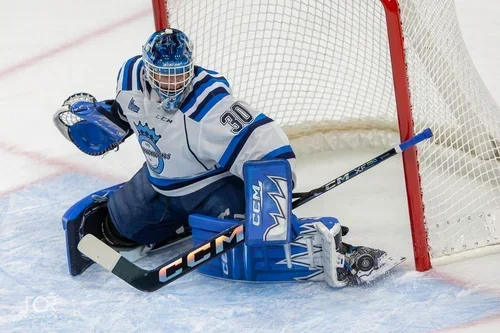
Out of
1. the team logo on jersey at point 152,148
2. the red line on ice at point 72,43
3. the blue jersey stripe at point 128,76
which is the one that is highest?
the red line on ice at point 72,43

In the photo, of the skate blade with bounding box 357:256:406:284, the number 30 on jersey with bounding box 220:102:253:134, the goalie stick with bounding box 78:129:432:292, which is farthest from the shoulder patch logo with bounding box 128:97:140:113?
the skate blade with bounding box 357:256:406:284

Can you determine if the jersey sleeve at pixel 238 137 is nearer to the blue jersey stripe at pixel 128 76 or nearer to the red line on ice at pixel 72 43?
the blue jersey stripe at pixel 128 76

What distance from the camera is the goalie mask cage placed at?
278 centimetres

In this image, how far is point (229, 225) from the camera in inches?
108

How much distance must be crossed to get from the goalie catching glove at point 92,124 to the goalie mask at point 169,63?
0.36 meters

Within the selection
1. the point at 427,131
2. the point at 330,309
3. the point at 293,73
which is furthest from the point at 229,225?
the point at 293,73

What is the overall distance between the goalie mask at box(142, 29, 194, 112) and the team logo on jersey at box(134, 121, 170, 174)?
0.47 feet

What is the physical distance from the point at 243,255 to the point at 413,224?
47 cm

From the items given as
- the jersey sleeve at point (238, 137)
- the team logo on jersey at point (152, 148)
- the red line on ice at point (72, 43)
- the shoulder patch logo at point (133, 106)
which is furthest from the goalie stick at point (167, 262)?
the red line on ice at point (72, 43)

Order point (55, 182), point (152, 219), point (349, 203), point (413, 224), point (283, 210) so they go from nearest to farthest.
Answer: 1. point (283, 210)
2. point (413, 224)
3. point (152, 219)
4. point (349, 203)
5. point (55, 182)

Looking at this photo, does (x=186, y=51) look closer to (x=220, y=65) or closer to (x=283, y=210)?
(x=283, y=210)

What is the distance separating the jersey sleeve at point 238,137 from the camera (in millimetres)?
2682

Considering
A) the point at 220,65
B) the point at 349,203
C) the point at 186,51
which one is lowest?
the point at 349,203

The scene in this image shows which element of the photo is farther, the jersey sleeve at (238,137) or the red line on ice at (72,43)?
the red line on ice at (72,43)
